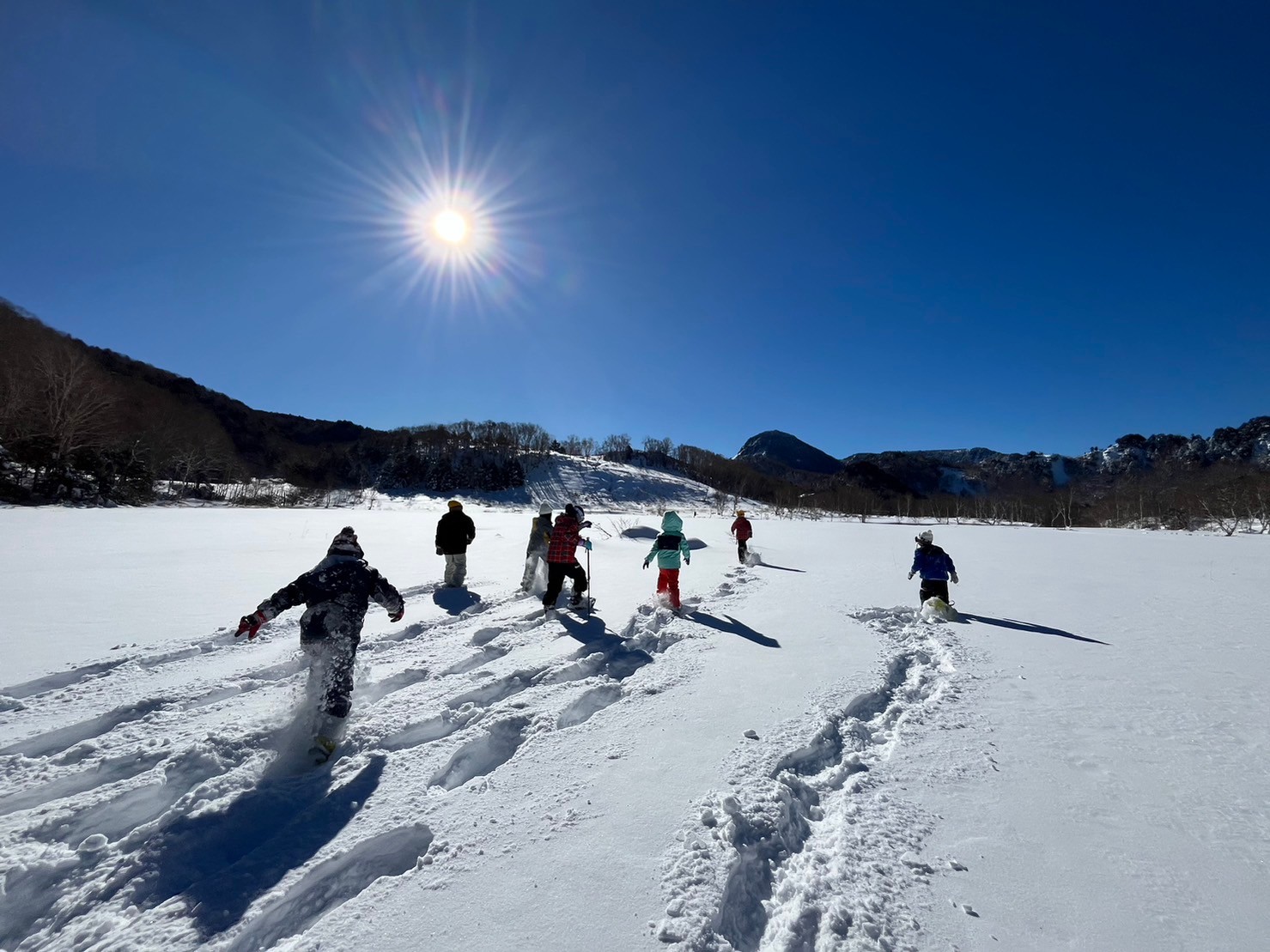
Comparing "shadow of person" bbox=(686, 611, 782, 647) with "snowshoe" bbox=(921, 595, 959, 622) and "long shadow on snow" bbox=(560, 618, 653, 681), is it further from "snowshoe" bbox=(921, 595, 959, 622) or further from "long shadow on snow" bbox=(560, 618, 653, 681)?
"snowshoe" bbox=(921, 595, 959, 622)

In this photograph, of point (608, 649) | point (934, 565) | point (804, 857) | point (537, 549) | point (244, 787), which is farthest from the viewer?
point (537, 549)

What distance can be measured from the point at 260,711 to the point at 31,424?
131ft

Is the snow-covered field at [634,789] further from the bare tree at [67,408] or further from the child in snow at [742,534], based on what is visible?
the bare tree at [67,408]

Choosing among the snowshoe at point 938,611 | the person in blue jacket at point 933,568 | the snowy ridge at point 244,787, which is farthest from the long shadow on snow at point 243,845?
the person in blue jacket at point 933,568

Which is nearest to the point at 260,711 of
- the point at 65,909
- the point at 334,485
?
the point at 65,909

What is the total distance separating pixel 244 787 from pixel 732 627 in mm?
5525

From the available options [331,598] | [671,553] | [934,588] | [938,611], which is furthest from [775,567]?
[331,598]

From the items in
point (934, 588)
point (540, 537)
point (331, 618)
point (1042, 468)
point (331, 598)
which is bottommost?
point (934, 588)

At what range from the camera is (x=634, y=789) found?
3.08 m

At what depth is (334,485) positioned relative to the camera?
85062mm

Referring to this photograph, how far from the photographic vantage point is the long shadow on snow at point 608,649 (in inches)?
207

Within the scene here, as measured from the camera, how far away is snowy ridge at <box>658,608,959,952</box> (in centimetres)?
210

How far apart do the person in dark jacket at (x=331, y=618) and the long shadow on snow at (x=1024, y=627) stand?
322 inches

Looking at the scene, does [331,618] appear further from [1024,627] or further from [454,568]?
[1024,627]
